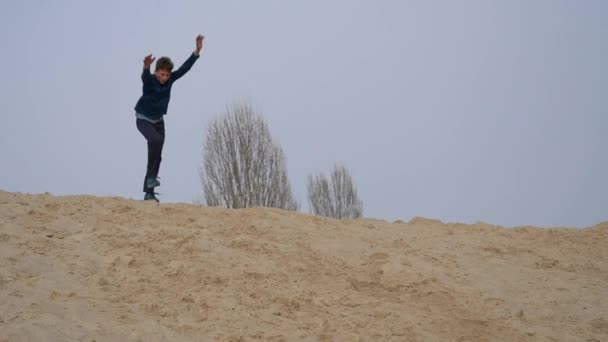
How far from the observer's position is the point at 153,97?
6582 millimetres

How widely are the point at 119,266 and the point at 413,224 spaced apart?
3.60m

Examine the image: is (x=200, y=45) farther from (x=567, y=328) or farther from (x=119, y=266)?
(x=567, y=328)

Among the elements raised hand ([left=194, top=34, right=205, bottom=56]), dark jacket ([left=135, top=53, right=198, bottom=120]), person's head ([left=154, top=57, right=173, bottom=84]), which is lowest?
dark jacket ([left=135, top=53, right=198, bottom=120])

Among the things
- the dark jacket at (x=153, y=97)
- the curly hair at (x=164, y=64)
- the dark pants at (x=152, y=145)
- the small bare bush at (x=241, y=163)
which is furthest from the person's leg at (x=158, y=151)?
the small bare bush at (x=241, y=163)

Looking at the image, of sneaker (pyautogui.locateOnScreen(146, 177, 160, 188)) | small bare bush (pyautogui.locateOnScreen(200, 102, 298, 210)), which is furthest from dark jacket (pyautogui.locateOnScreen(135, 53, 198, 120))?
small bare bush (pyautogui.locateOnScreen(200, 102, 298, 210))

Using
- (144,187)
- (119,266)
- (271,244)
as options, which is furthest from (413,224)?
(119,266)

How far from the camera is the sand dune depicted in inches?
164

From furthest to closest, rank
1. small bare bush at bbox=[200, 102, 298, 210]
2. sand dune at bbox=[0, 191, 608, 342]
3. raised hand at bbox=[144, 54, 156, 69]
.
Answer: small bare bush at bbox=[200, 102, 298, 210], raised hand at bbox=[144, 54, 156, 69], sand dune at bbox=[0, 191, 608, 342]

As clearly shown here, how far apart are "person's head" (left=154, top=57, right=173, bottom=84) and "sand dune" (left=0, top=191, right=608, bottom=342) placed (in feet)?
4.65

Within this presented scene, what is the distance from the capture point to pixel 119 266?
4742 millimetres

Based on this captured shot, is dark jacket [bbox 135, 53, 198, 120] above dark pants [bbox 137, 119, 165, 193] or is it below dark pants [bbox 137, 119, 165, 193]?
above

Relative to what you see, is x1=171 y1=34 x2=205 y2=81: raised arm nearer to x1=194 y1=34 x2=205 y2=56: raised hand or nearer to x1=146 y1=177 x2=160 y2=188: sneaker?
x1=194 y1=34 x2=205 y2=56: raised hand

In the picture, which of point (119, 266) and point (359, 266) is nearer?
point (119, 266)

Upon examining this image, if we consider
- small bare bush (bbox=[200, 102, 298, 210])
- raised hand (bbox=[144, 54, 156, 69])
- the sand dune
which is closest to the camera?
the sand dune
